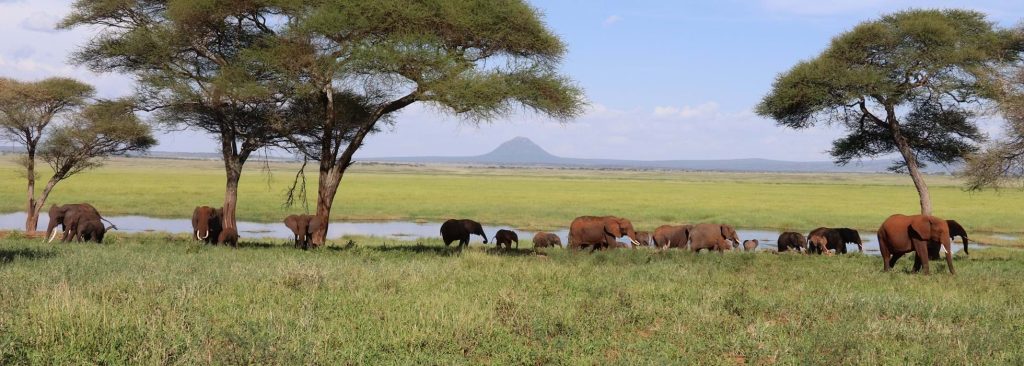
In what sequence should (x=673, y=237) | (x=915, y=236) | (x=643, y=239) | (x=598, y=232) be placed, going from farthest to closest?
(x=643, y=239)
(x=673, y=237)
(x=598, y=232)
(x=915, y=236)

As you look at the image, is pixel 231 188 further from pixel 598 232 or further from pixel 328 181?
pixel 598 232

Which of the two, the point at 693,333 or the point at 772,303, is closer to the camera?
the point at 693,333

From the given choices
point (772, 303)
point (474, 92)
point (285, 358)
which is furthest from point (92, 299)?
point (474, 92)

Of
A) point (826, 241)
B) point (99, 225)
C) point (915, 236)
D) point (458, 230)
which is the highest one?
point (915, 236)

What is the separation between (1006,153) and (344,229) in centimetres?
3040

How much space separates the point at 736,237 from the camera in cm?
2352

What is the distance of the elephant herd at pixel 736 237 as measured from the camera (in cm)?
1633

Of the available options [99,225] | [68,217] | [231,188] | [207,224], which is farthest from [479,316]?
[68,217]

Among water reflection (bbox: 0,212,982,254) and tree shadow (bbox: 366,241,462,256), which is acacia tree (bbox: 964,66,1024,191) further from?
tree shadow (bbox: 366,241,462,256)

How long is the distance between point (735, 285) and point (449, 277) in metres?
4.79

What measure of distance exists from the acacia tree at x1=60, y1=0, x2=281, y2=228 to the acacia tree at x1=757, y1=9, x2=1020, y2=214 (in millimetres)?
18866

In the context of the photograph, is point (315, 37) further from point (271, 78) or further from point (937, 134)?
point (937, 134)

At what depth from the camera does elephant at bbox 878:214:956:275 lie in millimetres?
15984

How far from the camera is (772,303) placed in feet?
34.6
